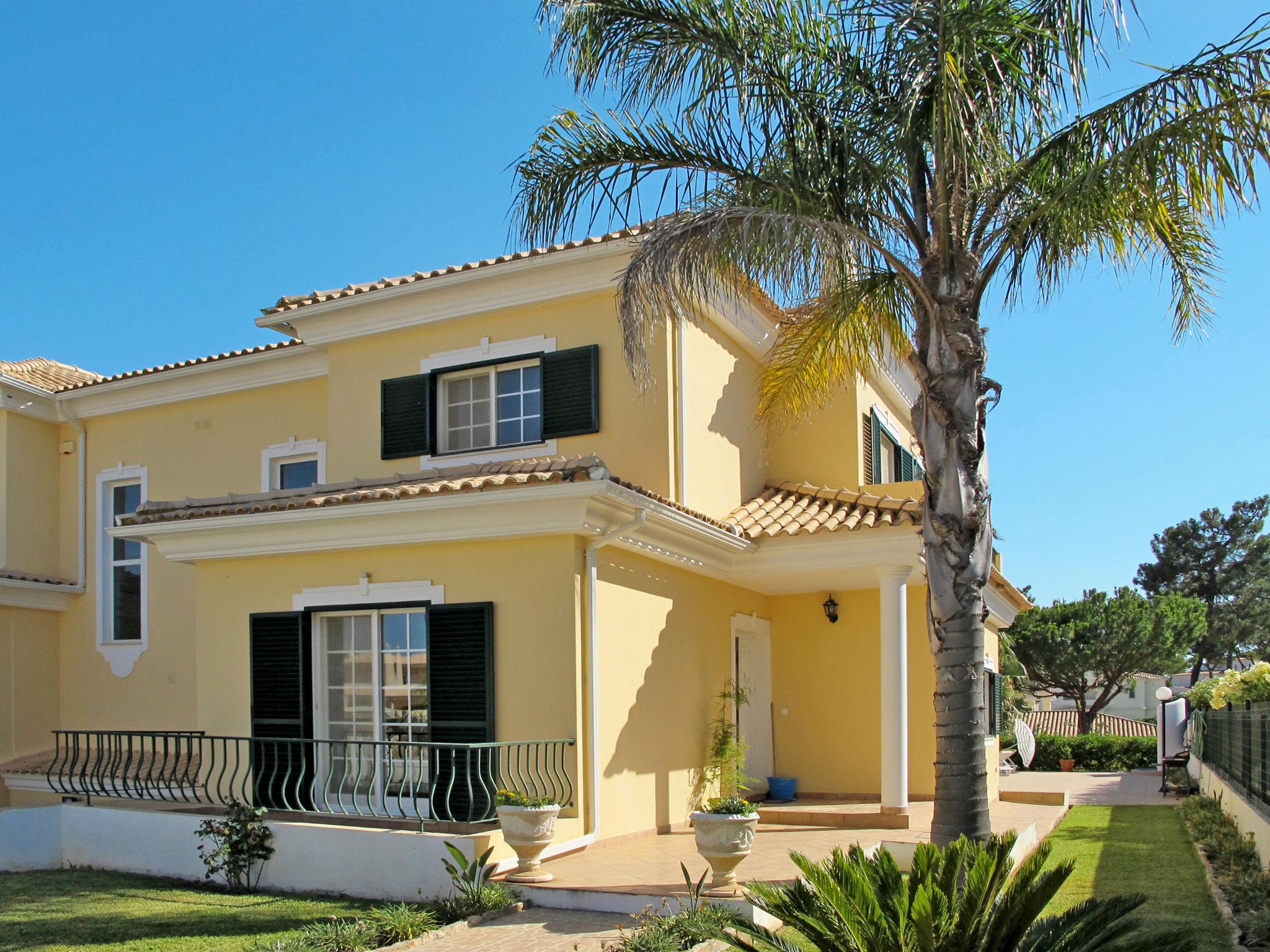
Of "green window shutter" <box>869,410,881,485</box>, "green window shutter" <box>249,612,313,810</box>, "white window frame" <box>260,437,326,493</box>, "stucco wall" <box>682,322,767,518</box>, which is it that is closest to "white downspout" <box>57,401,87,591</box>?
"white window frame" <box>260,437,326,493</box>

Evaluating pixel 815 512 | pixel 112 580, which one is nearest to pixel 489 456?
pixel 815 512

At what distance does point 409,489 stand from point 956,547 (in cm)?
517

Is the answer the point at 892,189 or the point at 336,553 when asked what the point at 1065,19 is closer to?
the point at 892,189

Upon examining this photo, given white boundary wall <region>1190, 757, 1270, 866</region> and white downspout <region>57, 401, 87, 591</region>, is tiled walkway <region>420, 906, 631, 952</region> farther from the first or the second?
white downspout <region>57, 401, 87, 591</region>

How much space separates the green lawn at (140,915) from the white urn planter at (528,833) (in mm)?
1379

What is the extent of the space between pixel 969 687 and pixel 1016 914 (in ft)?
9.42

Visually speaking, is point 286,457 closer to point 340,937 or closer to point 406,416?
point 406,416

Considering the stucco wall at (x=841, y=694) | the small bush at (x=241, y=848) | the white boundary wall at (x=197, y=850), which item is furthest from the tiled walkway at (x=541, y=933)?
the stucco wall at (x=841, y=694)

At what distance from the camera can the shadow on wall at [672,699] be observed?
1140cm

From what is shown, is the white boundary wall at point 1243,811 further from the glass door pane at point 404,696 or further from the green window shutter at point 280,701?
the green window shutter at point 280,701

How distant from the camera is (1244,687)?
15.0 metres

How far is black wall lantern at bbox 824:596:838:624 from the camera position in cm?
1478

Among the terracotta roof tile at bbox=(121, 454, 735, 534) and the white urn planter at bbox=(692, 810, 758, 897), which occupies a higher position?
the terracotta roof tile at bbox=(121, 454, 735, 534)

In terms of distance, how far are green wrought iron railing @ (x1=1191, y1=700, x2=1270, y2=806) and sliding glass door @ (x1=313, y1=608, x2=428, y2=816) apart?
7.83m
